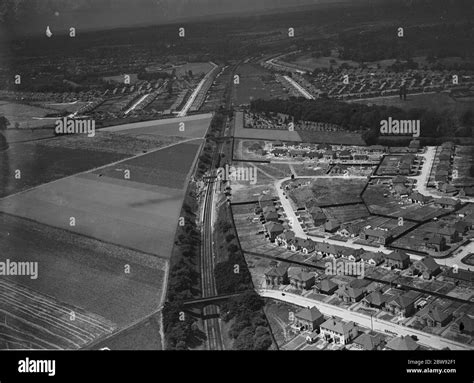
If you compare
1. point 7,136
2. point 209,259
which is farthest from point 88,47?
point 209,259

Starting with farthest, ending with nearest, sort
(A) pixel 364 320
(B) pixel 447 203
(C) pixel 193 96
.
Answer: (C) pixel 193 96, (B) pixel 447 203, (A) pixel 364 320

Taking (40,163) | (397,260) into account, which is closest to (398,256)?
(397,260)

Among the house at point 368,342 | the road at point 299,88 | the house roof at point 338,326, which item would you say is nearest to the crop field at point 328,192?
the house roof at point 338,326

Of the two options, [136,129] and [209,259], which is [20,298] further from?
[136,129]

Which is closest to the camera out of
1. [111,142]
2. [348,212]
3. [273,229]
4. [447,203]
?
[273,229]

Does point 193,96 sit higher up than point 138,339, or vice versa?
point 193,96

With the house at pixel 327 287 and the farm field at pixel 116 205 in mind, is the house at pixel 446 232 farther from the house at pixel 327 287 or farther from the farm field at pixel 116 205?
the farm field at pixel 116 205

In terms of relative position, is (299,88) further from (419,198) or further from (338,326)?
(338,326)
